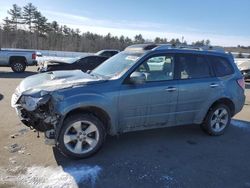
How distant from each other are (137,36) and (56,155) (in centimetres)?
6103

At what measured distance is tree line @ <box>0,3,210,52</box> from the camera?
59828 millimetres

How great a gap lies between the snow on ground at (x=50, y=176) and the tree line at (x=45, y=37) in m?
53.2

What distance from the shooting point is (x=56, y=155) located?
490 centimetres

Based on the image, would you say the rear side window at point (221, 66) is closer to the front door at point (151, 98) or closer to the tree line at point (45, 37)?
the front door at point (151, 98)

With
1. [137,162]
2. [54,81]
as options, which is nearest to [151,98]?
[137,162]

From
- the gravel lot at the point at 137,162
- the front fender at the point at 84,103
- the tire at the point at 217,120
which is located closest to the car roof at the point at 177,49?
the tire at the point at 217,120

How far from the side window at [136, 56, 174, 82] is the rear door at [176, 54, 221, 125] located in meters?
0.17

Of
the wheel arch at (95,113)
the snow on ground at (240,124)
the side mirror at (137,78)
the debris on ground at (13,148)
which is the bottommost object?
the debris on ground at (13,148)

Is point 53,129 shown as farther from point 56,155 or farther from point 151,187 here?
point 151,187

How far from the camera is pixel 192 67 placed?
5855mm

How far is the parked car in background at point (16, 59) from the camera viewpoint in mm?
17484

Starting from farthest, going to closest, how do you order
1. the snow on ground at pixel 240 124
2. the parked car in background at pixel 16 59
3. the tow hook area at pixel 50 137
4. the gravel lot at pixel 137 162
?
1. the parked car in background at pixel 16 59
2. the snow on ground at pixel 240 124
3. the tow hook area at pixel 50 137
4. the gravel lot at pixel 137 162

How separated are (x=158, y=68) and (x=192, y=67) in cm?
79

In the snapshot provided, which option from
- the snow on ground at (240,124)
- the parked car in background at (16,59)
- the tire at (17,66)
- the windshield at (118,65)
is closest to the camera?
the windshield at (118,65)
